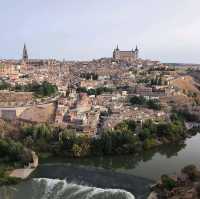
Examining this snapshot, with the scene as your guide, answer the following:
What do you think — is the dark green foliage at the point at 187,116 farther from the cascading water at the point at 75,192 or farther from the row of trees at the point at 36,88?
the cascading water at the point at 75,192

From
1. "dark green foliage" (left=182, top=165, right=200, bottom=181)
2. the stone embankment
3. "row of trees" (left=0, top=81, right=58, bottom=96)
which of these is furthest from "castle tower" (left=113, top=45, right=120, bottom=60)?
"dark green foliage" (left=182, top=165, right=200, bottom=181)

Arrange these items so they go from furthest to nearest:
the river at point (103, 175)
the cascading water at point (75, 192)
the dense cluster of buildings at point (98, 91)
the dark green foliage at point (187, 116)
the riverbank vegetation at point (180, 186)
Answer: the dark green foliage at point (187, 116)
the dense cluster of buildings at point (98, 91)
the river at point (103, 175)
the cascading water at point (75, 192)
the riverbank vegetation at point (180, 186)

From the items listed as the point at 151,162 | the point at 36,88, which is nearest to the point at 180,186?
the point at 151,162

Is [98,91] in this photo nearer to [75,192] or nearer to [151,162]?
[151,162]

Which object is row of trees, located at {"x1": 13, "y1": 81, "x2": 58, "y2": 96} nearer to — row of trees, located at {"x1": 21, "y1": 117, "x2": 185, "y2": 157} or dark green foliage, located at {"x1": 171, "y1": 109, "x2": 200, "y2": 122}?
row of trees, located at {"x1": 21, "y1": 117, "x2": 185, "y2": 157}

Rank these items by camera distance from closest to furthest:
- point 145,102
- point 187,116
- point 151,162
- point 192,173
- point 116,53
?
point 192,173 → point 151,162 → point 187,116 → point 145,102 → point 116,53

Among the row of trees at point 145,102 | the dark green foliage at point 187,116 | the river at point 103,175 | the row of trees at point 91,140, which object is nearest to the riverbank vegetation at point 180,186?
the river at point 103,175
